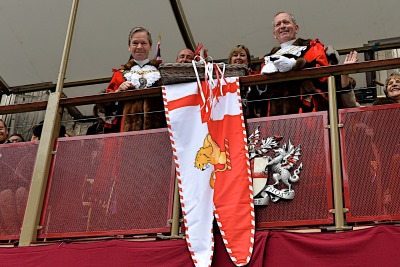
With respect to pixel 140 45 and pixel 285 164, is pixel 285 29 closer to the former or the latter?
pixel 140 45

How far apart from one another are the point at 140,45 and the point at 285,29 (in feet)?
4.56

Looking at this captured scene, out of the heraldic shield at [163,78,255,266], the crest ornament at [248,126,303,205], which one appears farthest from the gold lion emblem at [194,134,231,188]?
the crest ornament at [248,126,303,205]

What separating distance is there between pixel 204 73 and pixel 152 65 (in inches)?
39.5

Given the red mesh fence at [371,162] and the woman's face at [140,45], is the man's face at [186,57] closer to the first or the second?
the woman's face at [140,45]

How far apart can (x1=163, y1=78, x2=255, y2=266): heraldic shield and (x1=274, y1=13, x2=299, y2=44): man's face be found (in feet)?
2.69

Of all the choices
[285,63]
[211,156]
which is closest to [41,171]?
[211,156]

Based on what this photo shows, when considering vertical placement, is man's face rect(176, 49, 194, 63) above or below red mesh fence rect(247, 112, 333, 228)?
above

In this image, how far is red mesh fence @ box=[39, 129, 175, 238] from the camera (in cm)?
487

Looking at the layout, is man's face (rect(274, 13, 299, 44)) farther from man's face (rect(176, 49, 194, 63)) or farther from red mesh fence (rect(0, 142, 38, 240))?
red mesh fence (rect(0, 142, 38, 240))

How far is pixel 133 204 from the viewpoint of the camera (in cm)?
491

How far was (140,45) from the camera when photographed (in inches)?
243

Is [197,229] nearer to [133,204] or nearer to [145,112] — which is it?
[133,204]

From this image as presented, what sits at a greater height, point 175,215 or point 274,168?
point 274,168

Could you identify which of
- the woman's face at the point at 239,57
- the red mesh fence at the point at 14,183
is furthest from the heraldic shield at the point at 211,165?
the red mesh fence at the point at 14,183
